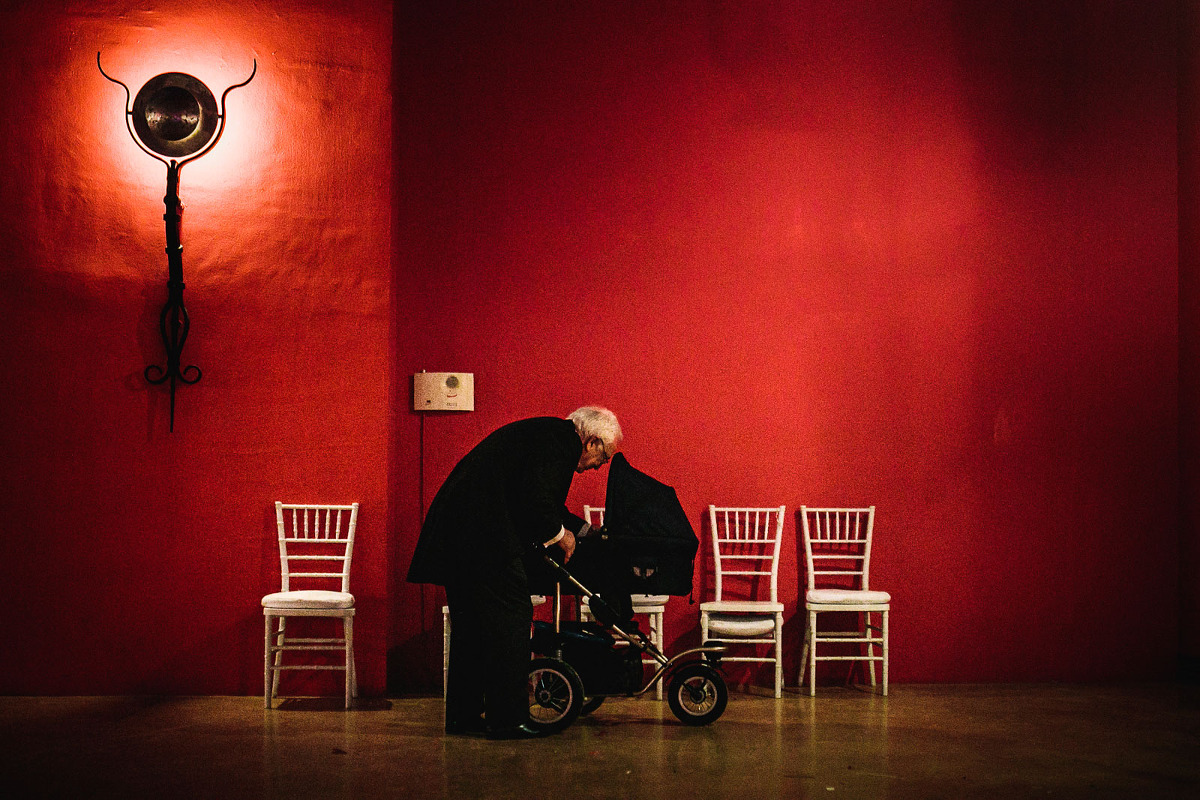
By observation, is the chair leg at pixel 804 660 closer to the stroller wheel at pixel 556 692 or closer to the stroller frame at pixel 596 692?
the stroller frame at pixel 596 692

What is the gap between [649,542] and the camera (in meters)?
3.86

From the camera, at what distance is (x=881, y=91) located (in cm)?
535

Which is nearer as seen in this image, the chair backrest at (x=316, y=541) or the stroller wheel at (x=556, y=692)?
the stroller wheel at (x=556, y=692)

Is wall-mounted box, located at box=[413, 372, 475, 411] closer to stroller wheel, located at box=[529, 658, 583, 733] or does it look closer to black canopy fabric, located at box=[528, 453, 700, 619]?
black canopy fabric, located at box=[528, 453, 700, 619]

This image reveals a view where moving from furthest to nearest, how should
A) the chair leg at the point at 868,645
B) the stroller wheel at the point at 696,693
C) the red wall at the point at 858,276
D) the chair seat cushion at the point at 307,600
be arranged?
the red wall at the point at 858,276 < the chair leg at the point at 868,645 < the chair seat cushion at the point at 307,600 < the stroller wheel at the point at 696,693

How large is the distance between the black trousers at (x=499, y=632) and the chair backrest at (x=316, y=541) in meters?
0.99

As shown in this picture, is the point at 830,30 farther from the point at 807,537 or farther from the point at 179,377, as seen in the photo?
the point at 179,377

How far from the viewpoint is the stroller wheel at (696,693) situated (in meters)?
4.14

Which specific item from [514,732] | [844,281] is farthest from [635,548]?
[844,281]

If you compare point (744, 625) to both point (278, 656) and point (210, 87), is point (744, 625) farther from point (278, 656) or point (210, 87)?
point (210, 87)

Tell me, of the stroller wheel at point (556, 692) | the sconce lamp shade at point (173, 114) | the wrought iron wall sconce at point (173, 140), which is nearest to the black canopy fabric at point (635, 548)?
the stroller wheel at point (556, 692)

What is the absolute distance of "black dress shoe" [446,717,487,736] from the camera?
398 centimetres

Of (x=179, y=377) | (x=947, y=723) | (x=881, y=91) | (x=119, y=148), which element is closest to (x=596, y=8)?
→ (x=881, y=91)

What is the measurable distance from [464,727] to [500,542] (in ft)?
2.71
